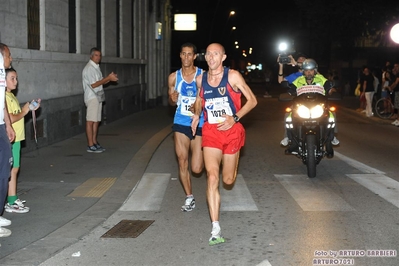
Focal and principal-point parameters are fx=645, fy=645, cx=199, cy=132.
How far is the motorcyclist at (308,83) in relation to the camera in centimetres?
1088

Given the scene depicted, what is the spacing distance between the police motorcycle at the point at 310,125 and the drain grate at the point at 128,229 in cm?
380

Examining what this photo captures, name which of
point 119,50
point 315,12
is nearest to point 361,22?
point 315,12

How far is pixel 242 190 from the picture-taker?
9383 millimetres

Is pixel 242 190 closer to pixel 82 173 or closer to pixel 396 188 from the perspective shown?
pixel 396 188

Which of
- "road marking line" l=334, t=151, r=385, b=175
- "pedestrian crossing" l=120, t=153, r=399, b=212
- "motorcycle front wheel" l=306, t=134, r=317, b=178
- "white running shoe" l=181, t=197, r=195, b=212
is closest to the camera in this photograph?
"white running shoe" l=181, t=197, r=195, b=212

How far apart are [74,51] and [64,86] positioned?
5.19 feet

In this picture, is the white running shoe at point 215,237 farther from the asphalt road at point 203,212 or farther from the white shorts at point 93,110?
the white shorts at point 93,110

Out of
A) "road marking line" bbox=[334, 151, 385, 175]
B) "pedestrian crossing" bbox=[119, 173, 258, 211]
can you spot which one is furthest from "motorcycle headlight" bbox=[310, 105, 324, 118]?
"pedestrian crossing" bbox=[119, 173, 258, 211]

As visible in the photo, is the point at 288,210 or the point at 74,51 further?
the point at 74,51

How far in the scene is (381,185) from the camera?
31.6ft

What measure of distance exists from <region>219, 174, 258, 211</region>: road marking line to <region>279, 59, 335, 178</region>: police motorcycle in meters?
1.24

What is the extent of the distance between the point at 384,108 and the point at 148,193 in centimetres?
1647

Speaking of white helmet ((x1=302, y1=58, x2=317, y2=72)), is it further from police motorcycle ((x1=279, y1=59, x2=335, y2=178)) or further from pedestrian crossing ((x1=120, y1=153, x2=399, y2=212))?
pedestrian crossing ((x1=120, y1=153, x2=399, y2=212))

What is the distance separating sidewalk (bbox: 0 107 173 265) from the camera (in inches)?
253
